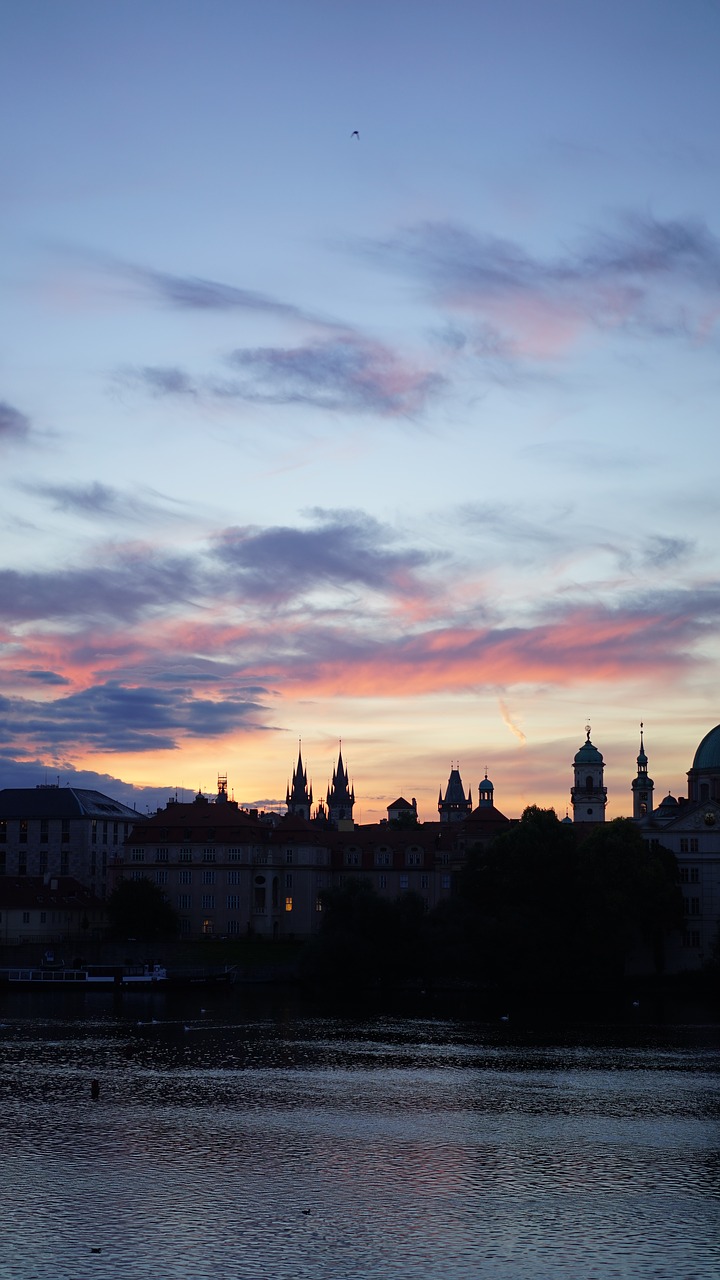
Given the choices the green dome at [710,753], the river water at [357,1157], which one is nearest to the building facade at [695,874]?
the green dome at [710,753]

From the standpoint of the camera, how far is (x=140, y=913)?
172375 mm

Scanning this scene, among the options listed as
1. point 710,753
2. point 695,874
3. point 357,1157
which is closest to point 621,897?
point 695,874

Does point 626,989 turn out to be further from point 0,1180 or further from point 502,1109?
point 0,1180

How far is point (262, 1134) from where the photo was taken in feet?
220

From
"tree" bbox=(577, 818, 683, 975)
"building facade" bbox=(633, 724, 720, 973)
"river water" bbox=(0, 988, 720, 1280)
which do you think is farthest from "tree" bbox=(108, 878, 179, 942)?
"river water" bbox=(0, 988, 720, 1280)

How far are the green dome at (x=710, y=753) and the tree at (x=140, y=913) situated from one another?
7318 cm

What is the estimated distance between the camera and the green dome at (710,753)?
19638cm

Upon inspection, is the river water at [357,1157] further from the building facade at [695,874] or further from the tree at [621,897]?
the building facade at [695,874]

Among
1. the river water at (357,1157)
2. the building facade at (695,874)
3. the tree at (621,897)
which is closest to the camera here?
the river water at (357,1157)

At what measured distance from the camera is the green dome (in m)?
196

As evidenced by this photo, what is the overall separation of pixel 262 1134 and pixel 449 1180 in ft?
37.6

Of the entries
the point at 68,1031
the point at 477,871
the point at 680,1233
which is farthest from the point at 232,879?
the point at 680,1233

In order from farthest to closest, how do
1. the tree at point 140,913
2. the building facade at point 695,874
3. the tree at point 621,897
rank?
the tree at point 140,913
the building facade at point 695,874
the tree at point 621,897

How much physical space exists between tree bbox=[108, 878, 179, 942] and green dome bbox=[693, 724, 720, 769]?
7318 centimetres
